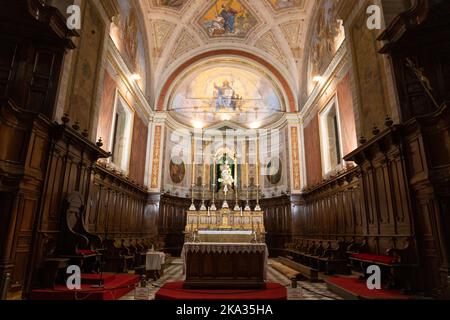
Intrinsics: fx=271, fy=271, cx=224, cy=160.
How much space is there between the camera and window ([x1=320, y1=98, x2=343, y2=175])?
40.5ft

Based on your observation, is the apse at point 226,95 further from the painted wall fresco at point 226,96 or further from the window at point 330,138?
the window at point 330,138

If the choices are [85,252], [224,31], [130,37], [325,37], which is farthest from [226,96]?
[85,252]

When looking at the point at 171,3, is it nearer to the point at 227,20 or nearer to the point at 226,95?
the point at 227,20

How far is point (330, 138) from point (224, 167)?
266 inches

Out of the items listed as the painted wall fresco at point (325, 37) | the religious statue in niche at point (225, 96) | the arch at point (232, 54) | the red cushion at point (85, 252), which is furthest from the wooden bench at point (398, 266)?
the religious statue in niche at point (225, 96)

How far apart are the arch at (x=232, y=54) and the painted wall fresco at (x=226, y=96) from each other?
0.98 m

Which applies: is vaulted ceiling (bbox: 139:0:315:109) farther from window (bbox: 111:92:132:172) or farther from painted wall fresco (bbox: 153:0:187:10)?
window (bbox: 111:92:132:172)

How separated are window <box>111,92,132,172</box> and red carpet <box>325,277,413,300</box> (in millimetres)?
9656

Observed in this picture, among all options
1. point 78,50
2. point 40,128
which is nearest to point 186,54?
point 78,50

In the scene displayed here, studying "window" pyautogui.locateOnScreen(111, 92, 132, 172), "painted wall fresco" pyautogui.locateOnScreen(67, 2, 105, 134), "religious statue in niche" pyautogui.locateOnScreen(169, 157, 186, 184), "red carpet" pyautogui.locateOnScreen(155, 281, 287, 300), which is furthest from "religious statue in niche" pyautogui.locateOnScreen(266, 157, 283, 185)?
"painted wall fresco" pyautogui.locateOnScreen(67, 2, 105, 134)

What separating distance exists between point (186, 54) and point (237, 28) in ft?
12.0

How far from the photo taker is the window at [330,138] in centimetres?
1234

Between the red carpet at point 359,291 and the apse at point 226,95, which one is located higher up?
the apse at point 226,95

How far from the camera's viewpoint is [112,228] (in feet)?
34.1
